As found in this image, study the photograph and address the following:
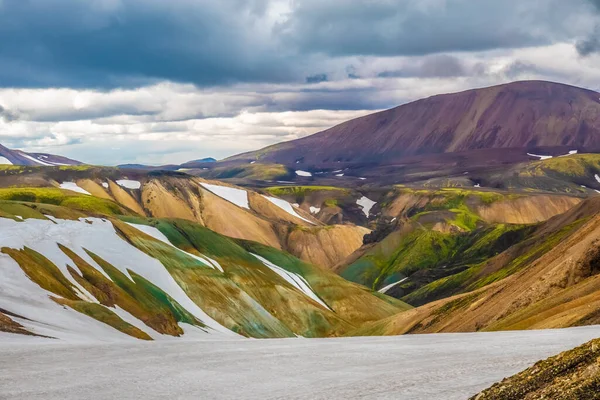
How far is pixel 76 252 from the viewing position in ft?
363

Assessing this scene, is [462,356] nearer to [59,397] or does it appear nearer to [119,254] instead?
[59,397]

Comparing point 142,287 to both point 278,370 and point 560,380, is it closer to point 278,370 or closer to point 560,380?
point 278,370

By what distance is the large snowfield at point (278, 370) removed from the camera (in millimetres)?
25984

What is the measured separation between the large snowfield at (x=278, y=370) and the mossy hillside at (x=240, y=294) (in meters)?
88.0

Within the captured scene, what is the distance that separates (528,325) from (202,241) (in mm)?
131043

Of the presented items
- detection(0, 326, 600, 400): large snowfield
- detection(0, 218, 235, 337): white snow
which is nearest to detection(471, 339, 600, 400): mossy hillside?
detection(0, 326, 600, 400): large snowfield

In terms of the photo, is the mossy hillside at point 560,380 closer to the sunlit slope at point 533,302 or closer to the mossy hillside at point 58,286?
the sunlit slope at point 533,302

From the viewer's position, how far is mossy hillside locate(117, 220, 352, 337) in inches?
5271

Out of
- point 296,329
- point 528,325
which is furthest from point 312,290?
point 528,325

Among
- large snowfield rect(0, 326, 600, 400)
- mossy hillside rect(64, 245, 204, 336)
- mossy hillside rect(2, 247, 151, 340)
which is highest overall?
large snowfield rect(0, 326, 600, 400)

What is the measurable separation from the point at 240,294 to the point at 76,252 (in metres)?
→ 43.3

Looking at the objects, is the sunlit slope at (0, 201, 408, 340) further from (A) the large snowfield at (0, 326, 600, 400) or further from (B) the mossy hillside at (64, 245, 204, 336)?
(A) the large snowfield at (0, 326, 600, 400)

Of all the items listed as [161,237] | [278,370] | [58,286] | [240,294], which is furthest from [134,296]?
[278,370]

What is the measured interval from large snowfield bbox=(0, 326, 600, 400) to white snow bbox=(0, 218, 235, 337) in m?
29.0
